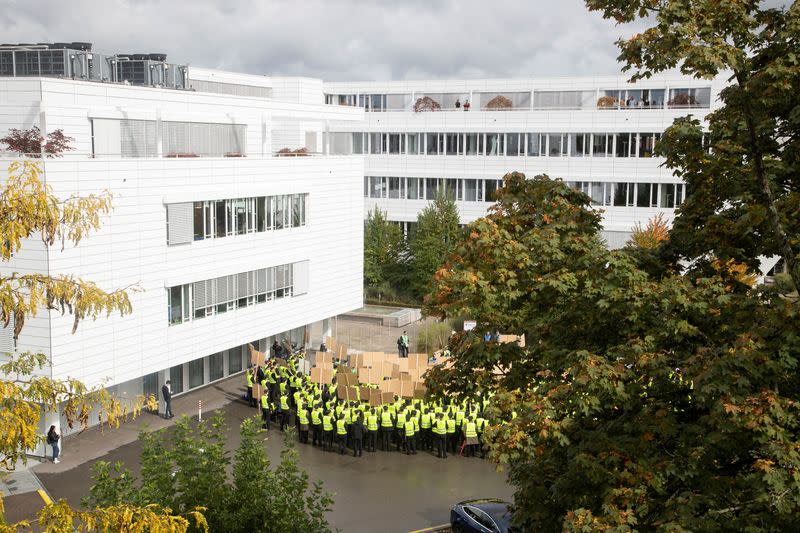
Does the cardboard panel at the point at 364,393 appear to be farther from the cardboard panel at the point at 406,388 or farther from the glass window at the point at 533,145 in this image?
the glass window at the point at 533,145

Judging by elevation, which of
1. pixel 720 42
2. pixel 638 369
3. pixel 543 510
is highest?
pixel 720 42

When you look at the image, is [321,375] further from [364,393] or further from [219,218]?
[219,218]

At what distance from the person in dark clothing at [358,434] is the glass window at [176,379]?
344 inches

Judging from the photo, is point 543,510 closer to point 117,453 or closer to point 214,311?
point 117,453

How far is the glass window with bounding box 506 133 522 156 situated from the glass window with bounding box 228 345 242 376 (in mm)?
23205

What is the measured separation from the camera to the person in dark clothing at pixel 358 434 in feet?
83.7

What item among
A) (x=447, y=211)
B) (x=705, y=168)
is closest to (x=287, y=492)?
(x=705, y=168)

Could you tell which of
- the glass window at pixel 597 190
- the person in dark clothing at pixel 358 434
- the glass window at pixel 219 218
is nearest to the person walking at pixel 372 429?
the person in dark clothing at pixel 358 434

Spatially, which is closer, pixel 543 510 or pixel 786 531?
pixel 786 531

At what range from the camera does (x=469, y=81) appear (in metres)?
59.3

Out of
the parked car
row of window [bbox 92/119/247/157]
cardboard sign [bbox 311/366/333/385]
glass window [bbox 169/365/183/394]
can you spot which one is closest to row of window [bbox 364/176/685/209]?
row of window [bbox 92/119/247/157]

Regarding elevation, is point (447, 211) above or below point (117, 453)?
above

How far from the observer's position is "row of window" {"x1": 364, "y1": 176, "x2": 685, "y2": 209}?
46.6 metres

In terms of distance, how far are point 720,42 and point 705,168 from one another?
306 centimetres
